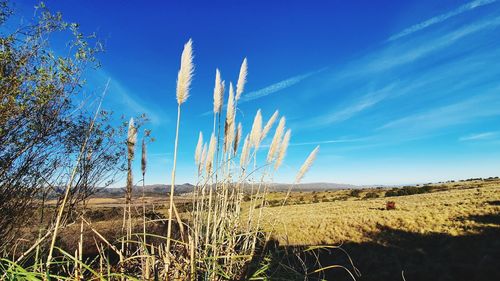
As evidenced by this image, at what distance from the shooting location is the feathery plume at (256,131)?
362 centimetres

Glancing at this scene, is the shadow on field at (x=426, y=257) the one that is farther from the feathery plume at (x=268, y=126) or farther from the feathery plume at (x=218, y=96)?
the feathery plume at (x=218, y=96)

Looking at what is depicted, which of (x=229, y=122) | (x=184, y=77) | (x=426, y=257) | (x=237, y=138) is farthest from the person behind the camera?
(x=426, y=257)

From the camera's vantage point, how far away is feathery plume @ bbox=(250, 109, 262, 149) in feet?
11.9

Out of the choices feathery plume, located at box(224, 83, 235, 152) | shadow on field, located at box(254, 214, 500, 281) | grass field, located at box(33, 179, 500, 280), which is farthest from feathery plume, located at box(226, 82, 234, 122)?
shadow on field, located at box(254, 214, 500, 281)

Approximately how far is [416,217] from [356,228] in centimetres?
407

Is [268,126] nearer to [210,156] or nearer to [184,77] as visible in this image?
[210,156]

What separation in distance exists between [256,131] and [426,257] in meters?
14.4

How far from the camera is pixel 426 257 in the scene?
14.2 meters

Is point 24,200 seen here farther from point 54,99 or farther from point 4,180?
point 54,99

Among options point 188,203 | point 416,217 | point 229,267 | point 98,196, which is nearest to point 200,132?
point 188,203

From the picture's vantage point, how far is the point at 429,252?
14797 millimetres

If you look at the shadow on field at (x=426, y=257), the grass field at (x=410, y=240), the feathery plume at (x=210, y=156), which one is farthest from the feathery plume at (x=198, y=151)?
the shadow on field at (x=426, y=257)

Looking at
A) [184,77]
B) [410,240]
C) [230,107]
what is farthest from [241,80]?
[410,240]

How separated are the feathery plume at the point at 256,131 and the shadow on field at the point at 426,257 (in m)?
8.62
